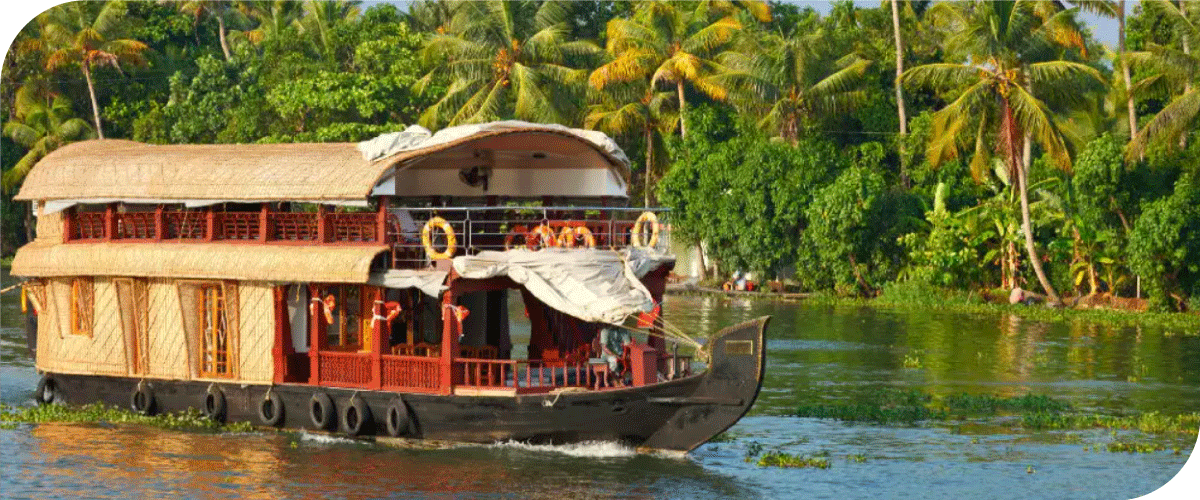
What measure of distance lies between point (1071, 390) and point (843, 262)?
14.7m

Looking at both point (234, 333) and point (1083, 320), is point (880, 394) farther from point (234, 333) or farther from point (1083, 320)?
point (1083, 320)

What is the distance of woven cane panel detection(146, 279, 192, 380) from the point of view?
20.2 m

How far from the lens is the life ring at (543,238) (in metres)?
18.9

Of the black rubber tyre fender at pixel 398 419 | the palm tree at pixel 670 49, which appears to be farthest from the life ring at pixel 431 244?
the palm tree at pixel 670 49

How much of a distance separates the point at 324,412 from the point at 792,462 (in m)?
5.00

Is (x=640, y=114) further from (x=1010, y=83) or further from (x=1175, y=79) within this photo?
(x=1175, y=79)

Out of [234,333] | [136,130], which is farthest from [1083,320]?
[136,130]

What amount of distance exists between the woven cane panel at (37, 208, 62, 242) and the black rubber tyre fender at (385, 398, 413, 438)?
5529 mm

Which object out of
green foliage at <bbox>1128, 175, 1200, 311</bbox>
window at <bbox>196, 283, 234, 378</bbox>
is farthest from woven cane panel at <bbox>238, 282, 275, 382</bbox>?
green foliage at <bbox>1128, 175, 1200, 311</bbox>

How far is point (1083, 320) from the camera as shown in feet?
107

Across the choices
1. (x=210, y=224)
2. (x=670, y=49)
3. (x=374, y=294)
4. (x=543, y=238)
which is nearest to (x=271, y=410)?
(x=374, y=294)

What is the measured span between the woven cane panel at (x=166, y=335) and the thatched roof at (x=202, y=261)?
28cm

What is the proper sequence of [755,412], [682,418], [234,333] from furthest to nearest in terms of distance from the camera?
[755,412] → [234,333] → [682,418]

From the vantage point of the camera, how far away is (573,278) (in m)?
18.1
